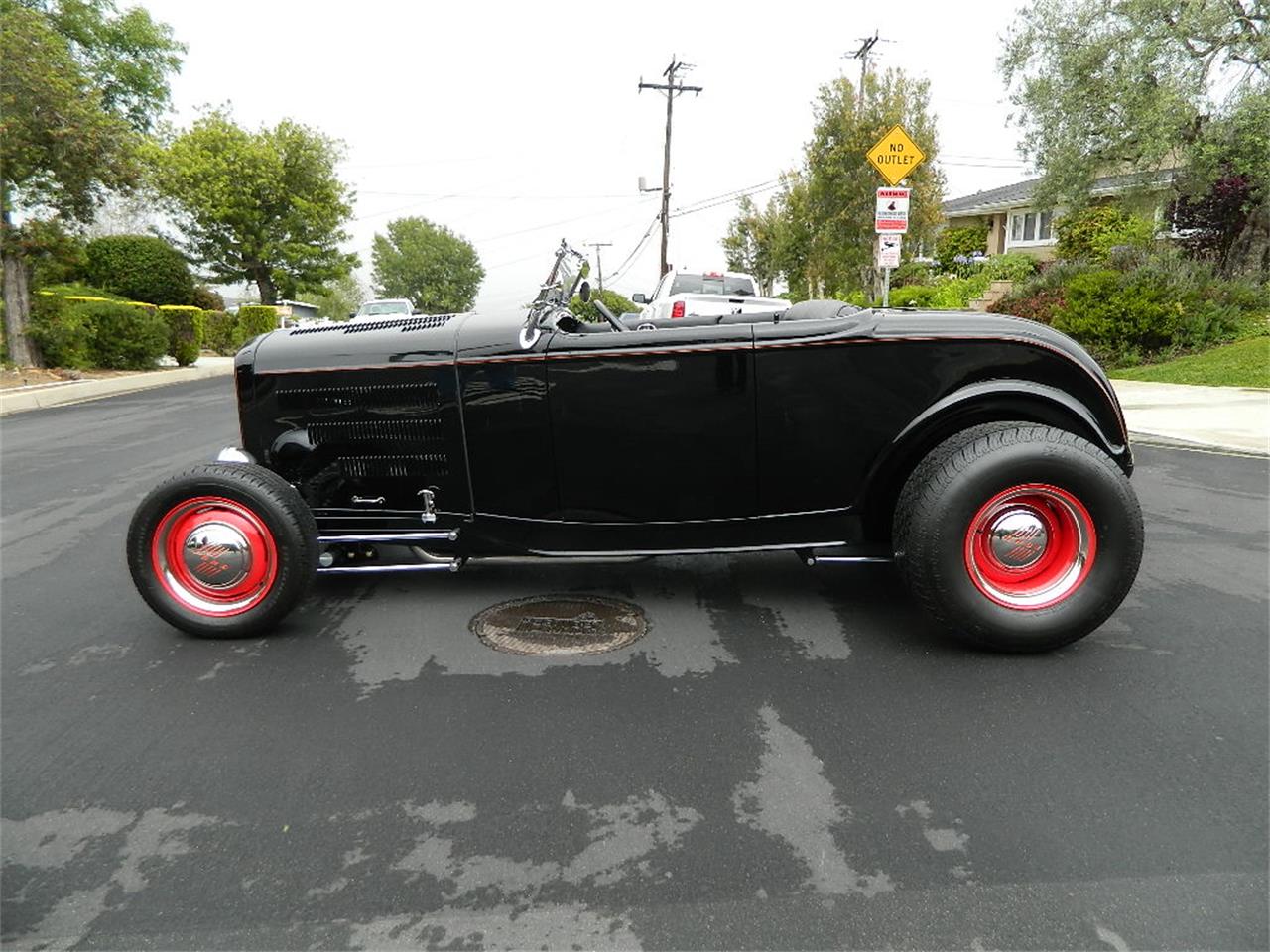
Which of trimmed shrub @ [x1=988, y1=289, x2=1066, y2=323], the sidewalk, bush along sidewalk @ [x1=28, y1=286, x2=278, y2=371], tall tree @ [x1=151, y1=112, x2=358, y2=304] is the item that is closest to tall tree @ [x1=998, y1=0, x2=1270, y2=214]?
trimmed shrub @ [x1=988, y1=289, x2=1066, y2=323]

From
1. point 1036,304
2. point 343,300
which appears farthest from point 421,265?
point 1036,304

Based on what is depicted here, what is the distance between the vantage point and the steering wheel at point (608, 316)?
332 cm

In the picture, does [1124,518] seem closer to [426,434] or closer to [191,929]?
[426,434]

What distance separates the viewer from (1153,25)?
13.3 m

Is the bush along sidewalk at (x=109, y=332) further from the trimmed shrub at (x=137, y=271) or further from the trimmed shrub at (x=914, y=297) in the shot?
the trimmed shrub at (x=914, y=297)

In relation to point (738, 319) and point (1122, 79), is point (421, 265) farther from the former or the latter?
point (738, 319)

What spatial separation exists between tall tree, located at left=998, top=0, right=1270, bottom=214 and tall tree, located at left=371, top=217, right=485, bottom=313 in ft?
234

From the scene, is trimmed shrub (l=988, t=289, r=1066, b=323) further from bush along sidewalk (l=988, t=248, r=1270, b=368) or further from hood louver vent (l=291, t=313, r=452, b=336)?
hood louver vent (l=291, t=313, r=452, b=336)

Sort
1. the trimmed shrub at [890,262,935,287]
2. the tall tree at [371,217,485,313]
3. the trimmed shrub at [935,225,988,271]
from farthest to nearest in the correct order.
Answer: the tall tree at [371,217,485,313], the trimmed shrub at [935,225,988,271], the trimmed shrub at [890,262,935,287]

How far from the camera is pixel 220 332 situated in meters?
24.6

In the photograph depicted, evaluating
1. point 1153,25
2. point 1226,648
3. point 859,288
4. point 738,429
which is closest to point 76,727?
point 738,429

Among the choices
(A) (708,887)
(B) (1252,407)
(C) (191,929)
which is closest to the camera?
(C) (191,929)

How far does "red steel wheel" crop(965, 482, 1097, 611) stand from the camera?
299cm

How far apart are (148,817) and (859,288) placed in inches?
967
